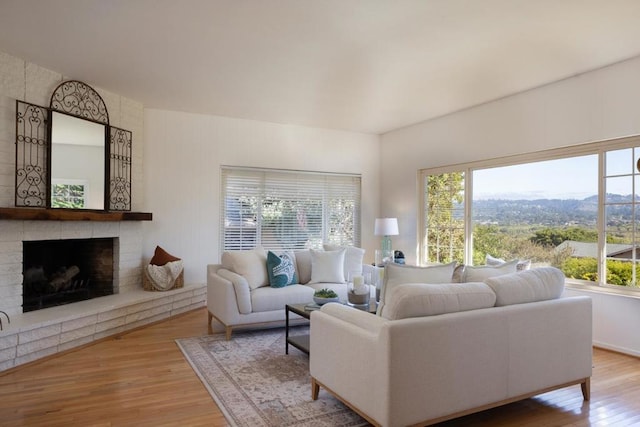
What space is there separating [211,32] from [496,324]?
114 inches

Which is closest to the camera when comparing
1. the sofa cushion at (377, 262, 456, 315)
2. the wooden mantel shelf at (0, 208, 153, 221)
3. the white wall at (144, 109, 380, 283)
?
the sofa cushion at (377, 262, 456, 315)

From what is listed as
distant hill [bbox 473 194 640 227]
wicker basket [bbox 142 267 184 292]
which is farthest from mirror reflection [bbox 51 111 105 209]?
distant hill [bbox 473 194 640 227]

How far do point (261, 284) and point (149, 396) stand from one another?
6.23 feet

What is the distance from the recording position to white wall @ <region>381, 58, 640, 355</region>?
399 cm

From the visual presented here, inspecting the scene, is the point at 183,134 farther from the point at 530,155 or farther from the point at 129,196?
the point at 530,155

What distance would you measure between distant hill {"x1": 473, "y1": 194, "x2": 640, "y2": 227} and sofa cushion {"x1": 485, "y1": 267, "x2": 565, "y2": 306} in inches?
71.8

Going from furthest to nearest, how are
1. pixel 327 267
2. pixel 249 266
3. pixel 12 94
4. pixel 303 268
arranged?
pixel 303 268
pixel 327 267
pixel 249 266
pixel 12 94

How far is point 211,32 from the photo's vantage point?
11.2 ft

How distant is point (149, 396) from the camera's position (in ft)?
9.77

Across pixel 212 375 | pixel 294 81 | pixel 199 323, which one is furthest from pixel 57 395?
pixel 294 81

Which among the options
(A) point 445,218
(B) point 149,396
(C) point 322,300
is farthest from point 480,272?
(A) point 445,218

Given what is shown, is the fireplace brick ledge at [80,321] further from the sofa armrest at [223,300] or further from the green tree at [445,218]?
the green tree at [445,218]

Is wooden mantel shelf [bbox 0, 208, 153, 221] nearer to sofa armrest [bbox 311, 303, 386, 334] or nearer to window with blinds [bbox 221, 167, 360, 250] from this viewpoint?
window with blinds [bbox 221, 167, 360, 250]

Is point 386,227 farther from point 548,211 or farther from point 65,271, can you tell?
point 65,271
